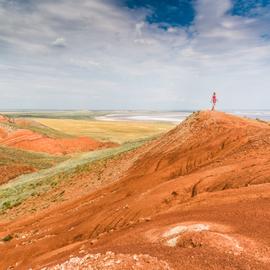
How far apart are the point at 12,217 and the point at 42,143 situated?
149ft

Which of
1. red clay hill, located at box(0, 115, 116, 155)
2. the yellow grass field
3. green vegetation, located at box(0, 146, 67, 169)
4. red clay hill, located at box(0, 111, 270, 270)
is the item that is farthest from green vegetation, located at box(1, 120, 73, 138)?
red clay hill, located at box(0, 111, 270, 270)

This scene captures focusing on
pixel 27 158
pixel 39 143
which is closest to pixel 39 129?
pixel 39 143

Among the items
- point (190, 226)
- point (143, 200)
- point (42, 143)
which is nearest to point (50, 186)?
point (143, 200)

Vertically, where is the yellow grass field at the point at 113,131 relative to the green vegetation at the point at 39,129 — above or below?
below

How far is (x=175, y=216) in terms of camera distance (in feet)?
43.4

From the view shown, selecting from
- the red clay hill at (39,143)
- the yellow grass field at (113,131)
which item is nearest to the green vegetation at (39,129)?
the red clay hill at (39,143)

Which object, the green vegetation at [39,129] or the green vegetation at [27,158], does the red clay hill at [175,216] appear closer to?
the green vegetation at [27,158]

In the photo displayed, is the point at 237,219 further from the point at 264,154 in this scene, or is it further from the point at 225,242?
the point at 264,154

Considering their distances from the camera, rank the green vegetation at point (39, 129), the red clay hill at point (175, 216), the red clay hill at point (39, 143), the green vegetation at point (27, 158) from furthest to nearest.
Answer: the green vegetation at point (39, 129)
the red clay hill at point (39, 143)
the green vegetation at point (27, 158)
the red clay hill at point (175, 216)

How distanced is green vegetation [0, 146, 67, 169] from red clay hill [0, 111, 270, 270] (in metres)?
28.5

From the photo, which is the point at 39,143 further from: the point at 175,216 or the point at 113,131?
the point at 175,216

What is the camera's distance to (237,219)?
11.7m

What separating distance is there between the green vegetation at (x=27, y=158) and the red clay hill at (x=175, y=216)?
2848 cm

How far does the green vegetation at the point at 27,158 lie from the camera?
5273cm
